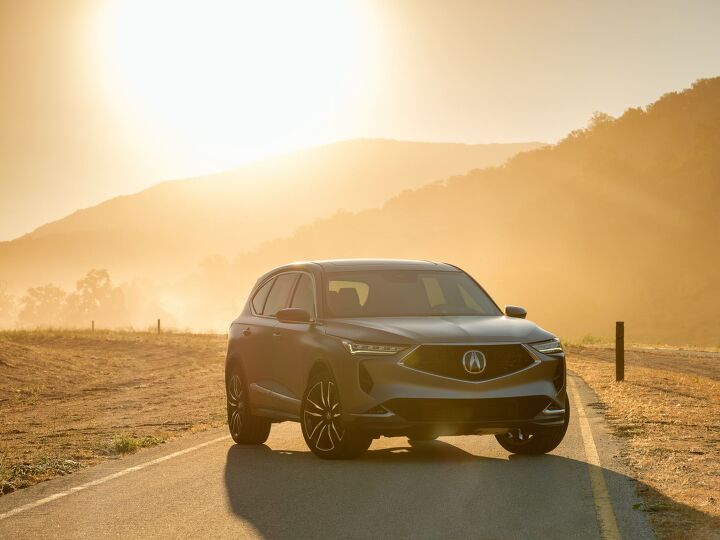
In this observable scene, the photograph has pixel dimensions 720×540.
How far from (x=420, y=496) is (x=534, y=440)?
8.87 ft

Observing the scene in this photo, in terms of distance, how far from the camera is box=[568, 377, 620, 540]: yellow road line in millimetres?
7285

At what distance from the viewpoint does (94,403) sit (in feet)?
71.1

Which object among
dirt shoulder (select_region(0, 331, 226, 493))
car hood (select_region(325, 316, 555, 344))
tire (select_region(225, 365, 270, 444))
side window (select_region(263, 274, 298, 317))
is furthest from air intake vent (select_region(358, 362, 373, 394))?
dirt shoulder (select_region(0, 331, 226, 493))

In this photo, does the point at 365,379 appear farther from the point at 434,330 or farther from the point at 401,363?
the point at 434,330

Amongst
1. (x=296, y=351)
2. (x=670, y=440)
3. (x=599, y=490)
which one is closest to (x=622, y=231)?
(x=670, y=440)

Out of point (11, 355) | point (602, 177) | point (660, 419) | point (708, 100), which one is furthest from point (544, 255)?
point (660, 419)

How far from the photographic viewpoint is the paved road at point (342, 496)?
743 cm

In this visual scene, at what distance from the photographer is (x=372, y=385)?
9.94 meters

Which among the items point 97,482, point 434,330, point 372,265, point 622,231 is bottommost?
point 97,482

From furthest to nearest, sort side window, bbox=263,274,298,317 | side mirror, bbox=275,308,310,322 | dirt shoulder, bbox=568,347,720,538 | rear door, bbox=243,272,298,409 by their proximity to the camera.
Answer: side window, bbox=263,274,298,317, rear door, bbox=243,272,298,409, side mirror, bbox=275,308,310,322, dirt shoulder, bbox=568,347,720,538

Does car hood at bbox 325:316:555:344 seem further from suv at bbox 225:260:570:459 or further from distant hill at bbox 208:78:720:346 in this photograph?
distant hill at bbox 208:78:720:346

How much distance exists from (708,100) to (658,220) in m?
21.2

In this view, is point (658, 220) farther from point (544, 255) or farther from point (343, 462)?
point (343, 462)

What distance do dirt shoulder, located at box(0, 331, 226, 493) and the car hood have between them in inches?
122
